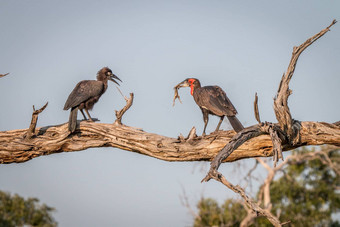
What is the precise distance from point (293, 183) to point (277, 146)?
52.5 feet

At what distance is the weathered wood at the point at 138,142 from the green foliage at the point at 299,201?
12.2 meters

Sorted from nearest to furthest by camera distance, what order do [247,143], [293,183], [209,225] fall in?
[247,143] < [209,225] < [293,183]

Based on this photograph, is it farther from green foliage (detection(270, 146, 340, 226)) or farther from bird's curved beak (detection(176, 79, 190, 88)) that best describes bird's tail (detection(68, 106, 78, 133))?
green foliage (detection(270, 146, 340, 226))

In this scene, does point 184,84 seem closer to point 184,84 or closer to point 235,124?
point 184,84

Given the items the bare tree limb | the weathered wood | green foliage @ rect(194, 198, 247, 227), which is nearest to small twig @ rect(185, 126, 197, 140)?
the weathered wood

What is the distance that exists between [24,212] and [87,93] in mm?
9660

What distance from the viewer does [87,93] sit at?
7.67 m

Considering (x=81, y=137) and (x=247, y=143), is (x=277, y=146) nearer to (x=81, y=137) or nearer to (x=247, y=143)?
(x=247, y=143)

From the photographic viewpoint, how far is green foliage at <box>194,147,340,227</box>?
1881 cm

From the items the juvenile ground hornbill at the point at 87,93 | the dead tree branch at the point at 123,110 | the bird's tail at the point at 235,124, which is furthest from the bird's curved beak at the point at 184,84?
the dead tree branch at the point at 123,110

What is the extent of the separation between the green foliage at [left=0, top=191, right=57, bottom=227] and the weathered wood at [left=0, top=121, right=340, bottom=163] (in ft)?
32.7

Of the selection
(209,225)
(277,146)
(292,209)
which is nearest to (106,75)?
(277,146)

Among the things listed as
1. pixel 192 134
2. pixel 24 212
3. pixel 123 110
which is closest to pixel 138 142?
pixel 123 110

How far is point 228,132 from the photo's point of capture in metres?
6.18
